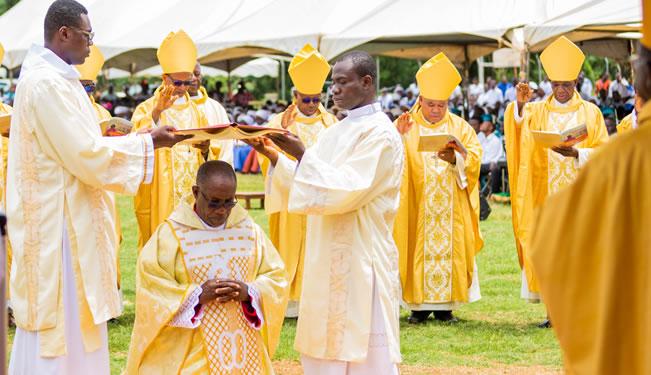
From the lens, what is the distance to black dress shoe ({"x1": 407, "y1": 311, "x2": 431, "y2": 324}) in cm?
867

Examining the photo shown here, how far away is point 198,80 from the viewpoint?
870 cm

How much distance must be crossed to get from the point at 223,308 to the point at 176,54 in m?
3.43

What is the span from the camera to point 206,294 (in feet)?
16.1

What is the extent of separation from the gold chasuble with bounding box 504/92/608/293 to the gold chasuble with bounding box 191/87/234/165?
2.68 m

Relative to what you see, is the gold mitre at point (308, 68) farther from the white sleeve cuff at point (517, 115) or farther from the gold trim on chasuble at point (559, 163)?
the gold trim on chasuble at point (559, 163)

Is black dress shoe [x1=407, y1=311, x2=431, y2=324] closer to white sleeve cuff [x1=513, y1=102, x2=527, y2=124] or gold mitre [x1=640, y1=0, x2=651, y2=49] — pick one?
white sleeve cuff [x1=513, y1=102, x2=527, y2=124]

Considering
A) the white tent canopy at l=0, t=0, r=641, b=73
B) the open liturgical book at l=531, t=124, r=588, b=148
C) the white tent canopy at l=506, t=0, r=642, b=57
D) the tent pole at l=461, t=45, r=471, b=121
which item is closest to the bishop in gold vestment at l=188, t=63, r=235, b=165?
the open liturgical book at l=531, t=124, r=588, b=148

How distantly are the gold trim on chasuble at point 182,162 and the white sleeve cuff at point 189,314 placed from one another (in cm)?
314

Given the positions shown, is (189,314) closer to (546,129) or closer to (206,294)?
(206,294)

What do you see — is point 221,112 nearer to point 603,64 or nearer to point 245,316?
point 245,316

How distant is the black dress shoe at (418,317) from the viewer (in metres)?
8.67

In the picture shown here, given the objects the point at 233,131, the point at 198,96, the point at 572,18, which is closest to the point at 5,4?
the point at 572,18

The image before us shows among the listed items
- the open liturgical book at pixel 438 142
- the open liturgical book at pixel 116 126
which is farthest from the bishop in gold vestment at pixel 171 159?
the open liturgical book at pixel 438 142

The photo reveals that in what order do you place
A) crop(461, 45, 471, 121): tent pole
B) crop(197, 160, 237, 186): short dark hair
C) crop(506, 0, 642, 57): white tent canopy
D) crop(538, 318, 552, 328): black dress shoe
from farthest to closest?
crop(461, 45, 471, 121): tent pole, crop(506, 0, 642, 57): white tent canopy, crop(538, 318, 552, 328): black dress shoe, crop(197, 160, 237, 186): short dark hair
